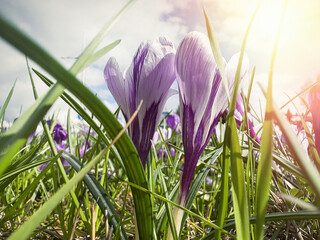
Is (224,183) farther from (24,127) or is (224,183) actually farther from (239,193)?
(24,127)

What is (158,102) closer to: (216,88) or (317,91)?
(216,88)

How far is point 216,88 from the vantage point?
50 centimetres

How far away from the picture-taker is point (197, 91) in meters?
0.48

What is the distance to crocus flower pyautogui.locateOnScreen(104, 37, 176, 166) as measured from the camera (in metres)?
0.50

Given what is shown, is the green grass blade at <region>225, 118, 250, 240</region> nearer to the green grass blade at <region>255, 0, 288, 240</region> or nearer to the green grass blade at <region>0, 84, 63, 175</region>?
the green grass blade at <region>255, 0, 288, 240</region>

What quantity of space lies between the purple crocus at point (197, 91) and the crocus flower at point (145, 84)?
0.04 m

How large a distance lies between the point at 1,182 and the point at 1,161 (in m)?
0.49

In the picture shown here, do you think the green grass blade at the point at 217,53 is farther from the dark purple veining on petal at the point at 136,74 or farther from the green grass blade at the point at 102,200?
the green grass blade at the point at 102,200

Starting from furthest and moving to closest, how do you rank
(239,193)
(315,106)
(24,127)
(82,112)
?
1. (315,106)
2. (82,112)
3. (239,193)
4. (24,127)

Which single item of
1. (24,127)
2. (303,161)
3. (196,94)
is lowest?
(24,127)

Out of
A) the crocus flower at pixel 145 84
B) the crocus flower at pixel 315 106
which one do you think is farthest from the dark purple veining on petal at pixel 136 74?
the crocus flower at pixel 315 106

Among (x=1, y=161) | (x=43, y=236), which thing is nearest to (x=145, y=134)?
(x=1, y=161)

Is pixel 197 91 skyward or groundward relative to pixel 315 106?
groundward

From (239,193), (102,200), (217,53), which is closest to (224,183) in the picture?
(239,193)
